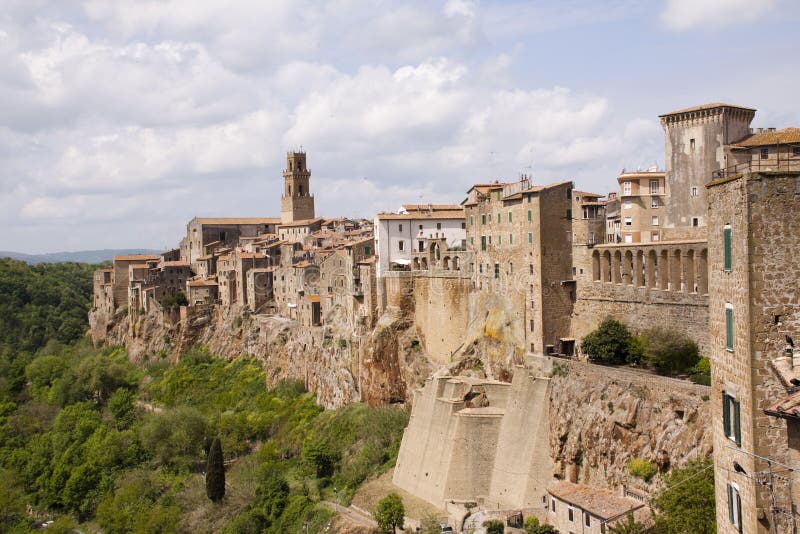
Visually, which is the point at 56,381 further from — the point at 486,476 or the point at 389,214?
the point at 486,476

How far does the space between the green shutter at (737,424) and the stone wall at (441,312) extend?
32.6 meters

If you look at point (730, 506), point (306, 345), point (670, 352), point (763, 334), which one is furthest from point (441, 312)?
point (763, 334)

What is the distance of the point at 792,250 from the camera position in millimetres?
12633

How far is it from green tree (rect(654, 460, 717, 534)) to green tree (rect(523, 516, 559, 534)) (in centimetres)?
Answer: 645

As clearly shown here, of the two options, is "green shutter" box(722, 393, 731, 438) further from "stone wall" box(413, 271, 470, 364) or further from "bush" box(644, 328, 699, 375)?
"stone wall" box(413, 271, 470, 364)

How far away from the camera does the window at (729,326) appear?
13320mm

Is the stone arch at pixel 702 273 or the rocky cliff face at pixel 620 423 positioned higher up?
the stone arch at pixel 702 273

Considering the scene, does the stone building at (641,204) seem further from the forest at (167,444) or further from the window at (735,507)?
the window at (735,507)

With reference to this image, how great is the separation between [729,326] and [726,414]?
4.99 ft

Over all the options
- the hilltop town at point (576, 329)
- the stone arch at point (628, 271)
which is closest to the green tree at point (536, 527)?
the hilltop town at point (576, 329)

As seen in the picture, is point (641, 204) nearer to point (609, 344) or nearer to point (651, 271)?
point (651, 271)

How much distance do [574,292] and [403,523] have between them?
13.7 m

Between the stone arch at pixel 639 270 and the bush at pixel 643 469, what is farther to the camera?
the stone arch at pixel 639 270

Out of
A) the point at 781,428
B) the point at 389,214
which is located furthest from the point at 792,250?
the point at 389,214
